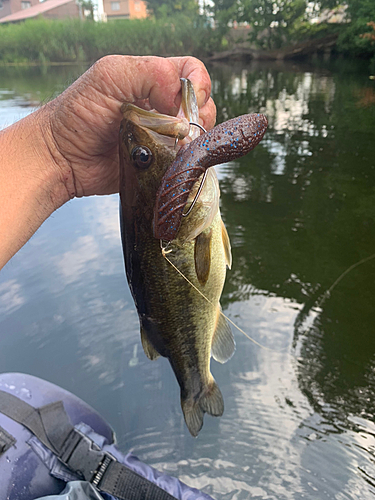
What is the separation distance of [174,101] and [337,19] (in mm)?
39677

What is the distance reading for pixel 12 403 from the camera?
1.79 m

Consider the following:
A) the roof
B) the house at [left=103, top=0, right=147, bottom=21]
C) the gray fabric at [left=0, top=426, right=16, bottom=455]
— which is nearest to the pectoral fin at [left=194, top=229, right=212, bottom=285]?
the gray fabric at [left=0, top=426, right=16, bottom=455]

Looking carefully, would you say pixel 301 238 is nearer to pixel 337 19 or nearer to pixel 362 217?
pixel 362 217

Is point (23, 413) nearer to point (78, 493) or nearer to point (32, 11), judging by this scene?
point (78, 493)

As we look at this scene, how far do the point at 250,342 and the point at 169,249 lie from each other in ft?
5.98

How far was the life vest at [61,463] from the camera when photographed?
61.5 inches

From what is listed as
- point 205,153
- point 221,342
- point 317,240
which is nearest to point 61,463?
point 221,342

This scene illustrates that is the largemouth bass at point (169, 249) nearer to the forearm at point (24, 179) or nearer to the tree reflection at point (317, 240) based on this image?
the forearm at point (24, 179)

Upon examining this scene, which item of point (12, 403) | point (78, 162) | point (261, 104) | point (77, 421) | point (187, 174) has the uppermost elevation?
point (187, 174)

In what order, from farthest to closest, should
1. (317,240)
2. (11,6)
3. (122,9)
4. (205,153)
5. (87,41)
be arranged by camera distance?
1. (122,9)
2. (11,6)
3. (87,41)
4. (317,240)
5. (205,153)

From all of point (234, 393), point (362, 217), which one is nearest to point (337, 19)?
point (362, 217)

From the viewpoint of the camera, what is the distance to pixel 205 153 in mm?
1030

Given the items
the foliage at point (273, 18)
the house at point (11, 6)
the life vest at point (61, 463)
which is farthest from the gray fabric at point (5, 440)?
the house at point (11, 6)

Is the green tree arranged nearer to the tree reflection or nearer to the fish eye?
the tree reflection
